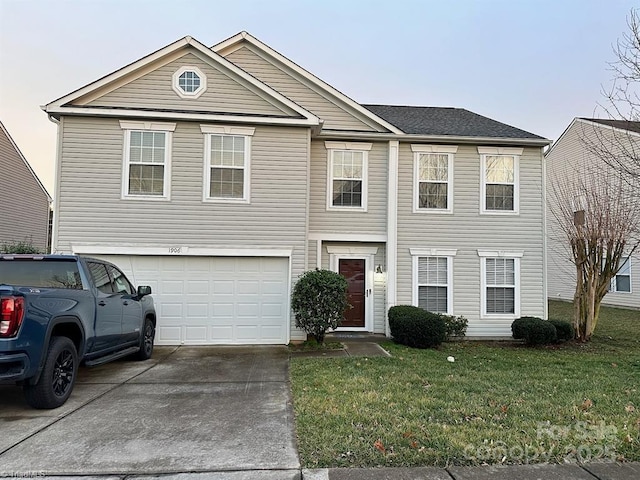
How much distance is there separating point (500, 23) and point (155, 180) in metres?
12.4

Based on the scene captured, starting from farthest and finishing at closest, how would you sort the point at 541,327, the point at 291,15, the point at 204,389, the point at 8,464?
1. the point at 291,15
2. the point at 541,327
3. the point at 204,389
4. the point at 8,464

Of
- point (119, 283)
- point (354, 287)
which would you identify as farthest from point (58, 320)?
point (354, 287)

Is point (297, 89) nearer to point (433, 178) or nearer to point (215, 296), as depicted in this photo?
point (433, 178)

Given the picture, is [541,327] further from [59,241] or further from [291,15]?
[291,15]

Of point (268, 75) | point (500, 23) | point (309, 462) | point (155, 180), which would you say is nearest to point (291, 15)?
point (268, 75)

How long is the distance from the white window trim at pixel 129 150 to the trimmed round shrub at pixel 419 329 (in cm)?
627

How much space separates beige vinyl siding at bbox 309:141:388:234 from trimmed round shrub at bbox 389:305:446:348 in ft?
8.42

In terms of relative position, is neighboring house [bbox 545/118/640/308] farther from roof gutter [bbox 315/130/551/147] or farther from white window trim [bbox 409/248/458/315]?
white window trim [bbox 409/248/458/315]

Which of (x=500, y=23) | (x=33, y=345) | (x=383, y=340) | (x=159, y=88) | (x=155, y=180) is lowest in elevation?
(x=383, y=340)

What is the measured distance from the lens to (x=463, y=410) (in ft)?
15.7

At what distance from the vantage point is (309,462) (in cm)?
348

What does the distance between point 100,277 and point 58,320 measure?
1.59m

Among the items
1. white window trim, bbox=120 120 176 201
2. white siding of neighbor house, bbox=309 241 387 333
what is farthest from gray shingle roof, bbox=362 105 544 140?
white window trim, bbox=120 120 176 201

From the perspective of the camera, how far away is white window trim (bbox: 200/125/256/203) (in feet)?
31.9
